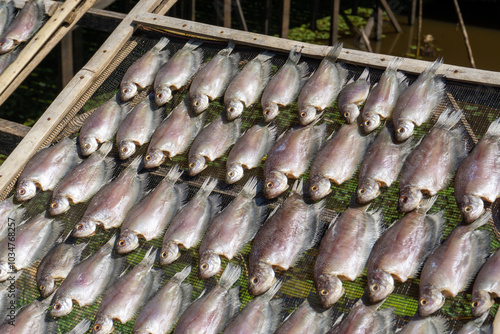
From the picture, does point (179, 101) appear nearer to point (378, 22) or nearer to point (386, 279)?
point (386, 279)

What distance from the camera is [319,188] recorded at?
325cm

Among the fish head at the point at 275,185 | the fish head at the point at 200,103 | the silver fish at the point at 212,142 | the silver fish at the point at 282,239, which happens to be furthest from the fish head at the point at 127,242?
the fish head at the point at 200,103

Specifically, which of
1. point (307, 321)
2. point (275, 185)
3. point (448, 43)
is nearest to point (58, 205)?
point (275, 185)

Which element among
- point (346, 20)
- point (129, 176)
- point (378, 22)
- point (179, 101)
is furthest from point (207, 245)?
point (346, 20)

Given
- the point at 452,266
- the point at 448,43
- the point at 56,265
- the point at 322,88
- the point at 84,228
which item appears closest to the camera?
the point at 452,266

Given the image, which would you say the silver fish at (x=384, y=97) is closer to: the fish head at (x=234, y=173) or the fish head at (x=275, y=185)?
the fish head at (x=275, y=185)

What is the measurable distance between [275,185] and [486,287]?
135 centimetres

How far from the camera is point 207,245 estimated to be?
318cm

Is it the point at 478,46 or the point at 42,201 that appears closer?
the point at 42,201

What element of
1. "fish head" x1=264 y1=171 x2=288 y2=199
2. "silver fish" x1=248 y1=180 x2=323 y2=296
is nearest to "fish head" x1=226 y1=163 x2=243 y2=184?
"fish head" x1=264 y1=171 x2=288 y2=199

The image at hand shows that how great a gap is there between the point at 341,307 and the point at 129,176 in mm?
1757

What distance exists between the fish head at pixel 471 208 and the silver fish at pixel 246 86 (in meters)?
1.70

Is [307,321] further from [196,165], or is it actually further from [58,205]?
[58,205]

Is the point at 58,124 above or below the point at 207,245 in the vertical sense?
above
